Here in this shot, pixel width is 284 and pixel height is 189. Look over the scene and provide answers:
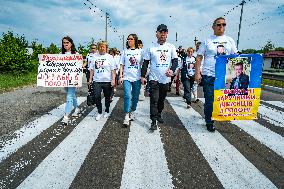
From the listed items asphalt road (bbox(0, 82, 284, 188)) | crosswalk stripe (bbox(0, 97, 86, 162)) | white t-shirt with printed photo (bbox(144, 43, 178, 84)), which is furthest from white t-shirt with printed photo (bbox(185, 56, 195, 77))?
crosswalk stripe (bbox(0, 97, 86, 162))

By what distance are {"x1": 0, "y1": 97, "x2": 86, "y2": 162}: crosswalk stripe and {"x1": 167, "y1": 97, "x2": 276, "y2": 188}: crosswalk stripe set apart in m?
2.98

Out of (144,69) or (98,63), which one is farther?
(98,63)

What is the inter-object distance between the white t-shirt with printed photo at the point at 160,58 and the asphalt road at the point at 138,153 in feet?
3.59

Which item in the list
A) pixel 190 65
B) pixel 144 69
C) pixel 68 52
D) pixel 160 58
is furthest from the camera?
pixel 190 65

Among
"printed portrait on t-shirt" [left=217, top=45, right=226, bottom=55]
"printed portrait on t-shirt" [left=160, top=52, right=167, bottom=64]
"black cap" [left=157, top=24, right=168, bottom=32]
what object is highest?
"black cap" [left=157, top=24, right=168, bottom=32]

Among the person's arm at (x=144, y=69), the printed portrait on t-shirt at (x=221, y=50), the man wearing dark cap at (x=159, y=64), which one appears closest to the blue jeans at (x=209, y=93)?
the printed portrait on t-shirt at (x=221, y=50)

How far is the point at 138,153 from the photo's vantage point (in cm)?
420

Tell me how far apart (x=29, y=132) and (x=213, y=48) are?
13.0 ft

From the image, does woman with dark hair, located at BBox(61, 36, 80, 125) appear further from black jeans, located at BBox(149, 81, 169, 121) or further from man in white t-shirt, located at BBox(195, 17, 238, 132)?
man in white t-shirt, located at BBox(195, 17, 238, 132)

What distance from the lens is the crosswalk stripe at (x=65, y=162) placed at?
3.21 meters

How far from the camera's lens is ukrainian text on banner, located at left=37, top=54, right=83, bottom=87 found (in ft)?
21.6

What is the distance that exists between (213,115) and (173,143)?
1.10 meters

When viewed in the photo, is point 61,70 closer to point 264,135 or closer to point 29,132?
point 29,132

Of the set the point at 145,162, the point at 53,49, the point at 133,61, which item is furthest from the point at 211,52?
the point at 53,49
